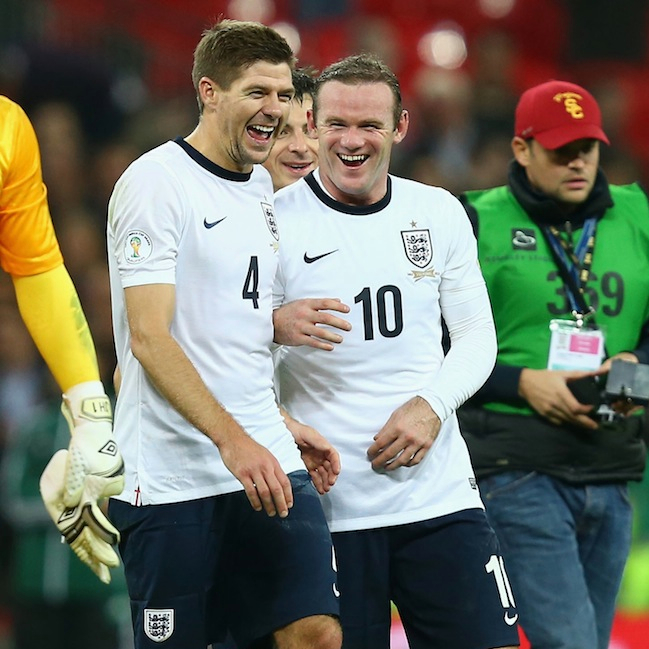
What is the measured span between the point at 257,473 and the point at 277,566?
405 mm

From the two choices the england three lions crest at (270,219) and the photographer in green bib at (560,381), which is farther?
the photographer in green bib at (560,381)

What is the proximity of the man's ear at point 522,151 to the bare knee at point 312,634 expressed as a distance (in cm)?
197

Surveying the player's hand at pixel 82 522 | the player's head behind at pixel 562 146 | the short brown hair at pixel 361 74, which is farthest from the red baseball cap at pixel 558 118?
the player's hand at pixel 82 522

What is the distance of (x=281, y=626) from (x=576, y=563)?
4.32ft

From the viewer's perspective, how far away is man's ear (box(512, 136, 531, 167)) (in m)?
5.07

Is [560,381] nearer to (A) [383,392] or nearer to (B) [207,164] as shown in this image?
(A) [383,392]

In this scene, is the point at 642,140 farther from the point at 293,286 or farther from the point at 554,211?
the point at 293,286

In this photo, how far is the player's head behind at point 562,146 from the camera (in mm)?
4941

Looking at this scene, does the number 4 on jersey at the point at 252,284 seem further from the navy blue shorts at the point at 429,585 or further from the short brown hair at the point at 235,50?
the navy blue shorts at the point at 429,585

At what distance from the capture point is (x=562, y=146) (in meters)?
4.93

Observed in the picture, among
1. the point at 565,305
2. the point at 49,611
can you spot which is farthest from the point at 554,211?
the point at 49,611

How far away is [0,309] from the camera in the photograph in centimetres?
823

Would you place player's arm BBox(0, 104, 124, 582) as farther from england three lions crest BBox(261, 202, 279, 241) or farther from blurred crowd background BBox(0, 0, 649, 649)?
blurred crowd background BBox(0, 0, 649, 649)

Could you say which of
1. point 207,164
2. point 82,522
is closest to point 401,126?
point 207,164
